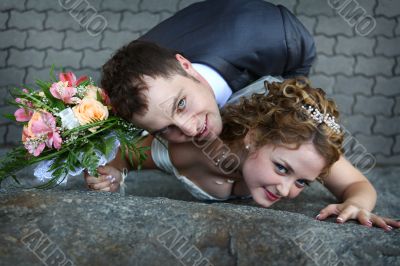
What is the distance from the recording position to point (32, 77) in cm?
347

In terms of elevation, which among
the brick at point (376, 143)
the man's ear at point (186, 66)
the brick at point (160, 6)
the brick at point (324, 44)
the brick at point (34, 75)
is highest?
the man's ear at point (186, 66)

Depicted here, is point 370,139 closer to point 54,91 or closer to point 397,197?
point 397,197

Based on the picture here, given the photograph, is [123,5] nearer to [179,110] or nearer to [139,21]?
[139,21]

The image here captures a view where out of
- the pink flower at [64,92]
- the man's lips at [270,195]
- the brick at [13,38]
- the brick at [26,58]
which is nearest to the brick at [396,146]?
the man's lips at [270,195]

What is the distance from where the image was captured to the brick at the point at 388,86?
3.37 metres

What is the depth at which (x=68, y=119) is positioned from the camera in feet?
6.39

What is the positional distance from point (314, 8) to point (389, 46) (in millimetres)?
487

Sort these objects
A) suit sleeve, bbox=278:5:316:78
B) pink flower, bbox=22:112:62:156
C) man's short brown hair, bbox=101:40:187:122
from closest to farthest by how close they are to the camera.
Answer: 1. pink flower, bbox=22:112:62:156
2. man's short brown hair, bbox=101:40:187:122
3. suit sleeve, bbox=278:5:316:78

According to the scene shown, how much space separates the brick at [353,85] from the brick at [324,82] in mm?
31

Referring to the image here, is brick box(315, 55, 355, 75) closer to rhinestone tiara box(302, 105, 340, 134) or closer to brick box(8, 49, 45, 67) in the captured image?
rhinestone tiara box(302, 105, 340, 134)

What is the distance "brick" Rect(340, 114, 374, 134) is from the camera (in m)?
3.33

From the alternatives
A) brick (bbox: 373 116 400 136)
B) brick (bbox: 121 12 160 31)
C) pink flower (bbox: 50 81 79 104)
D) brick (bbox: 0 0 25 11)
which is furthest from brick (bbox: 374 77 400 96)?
brick (bbox: 0 0 25 11)

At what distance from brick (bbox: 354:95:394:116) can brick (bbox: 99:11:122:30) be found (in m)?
1.47

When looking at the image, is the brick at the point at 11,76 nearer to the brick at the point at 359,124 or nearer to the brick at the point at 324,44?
the brick at the point at 324,44
